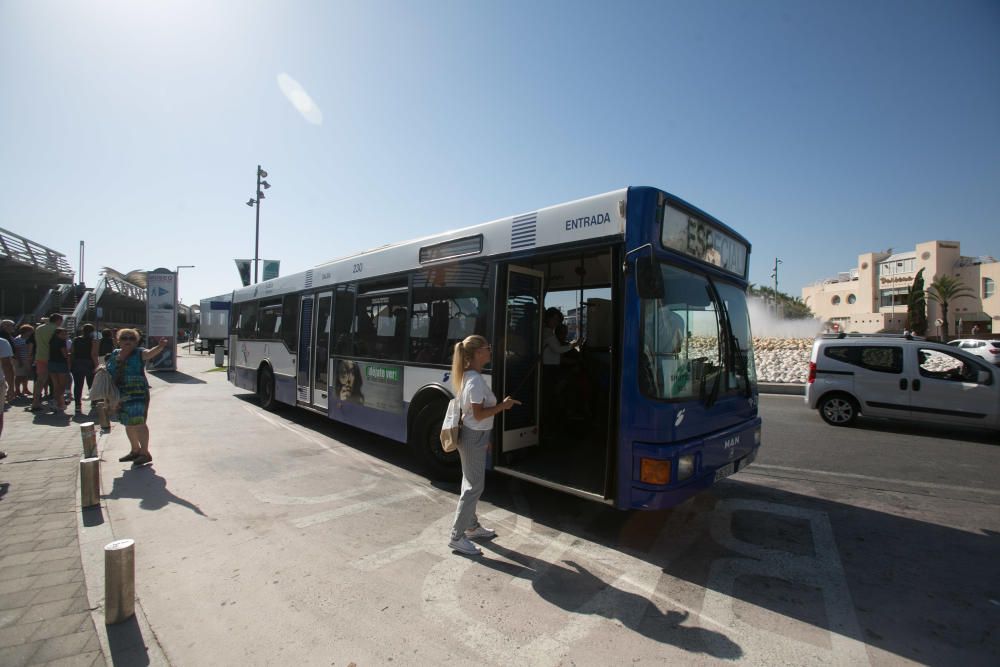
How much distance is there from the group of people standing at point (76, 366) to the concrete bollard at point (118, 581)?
12.5 ft

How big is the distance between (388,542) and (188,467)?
12.7ft

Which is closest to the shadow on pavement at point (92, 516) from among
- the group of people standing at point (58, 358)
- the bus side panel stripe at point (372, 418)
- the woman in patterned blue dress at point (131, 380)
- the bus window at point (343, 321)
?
the woman in patterned blue dress at point (131, 380)

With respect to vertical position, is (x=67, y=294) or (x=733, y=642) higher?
(x=67, y=294)

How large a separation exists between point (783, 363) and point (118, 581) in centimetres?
2012

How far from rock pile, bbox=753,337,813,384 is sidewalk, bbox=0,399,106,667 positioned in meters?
16.1

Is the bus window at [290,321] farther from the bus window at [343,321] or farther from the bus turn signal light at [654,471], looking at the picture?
the bus turn signal light at [654,471]

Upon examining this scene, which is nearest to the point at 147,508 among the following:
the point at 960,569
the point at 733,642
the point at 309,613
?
the point at 309,613

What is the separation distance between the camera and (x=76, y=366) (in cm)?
1029

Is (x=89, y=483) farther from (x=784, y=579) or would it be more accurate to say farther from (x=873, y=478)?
(x=873, y=478)

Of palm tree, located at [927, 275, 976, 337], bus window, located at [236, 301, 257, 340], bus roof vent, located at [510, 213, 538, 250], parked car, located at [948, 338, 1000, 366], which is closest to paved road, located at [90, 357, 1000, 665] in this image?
bus roof vent, located at [510, 213, 538, 250]

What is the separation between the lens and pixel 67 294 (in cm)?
3775

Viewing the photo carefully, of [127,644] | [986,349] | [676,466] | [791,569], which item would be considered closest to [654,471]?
[676,466]

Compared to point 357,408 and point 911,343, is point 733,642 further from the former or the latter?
point 911,343

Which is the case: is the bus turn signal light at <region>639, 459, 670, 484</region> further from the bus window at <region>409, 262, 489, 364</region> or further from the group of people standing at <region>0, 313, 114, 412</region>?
the group of people standing at <region>0, 313, 114, 412</region>
